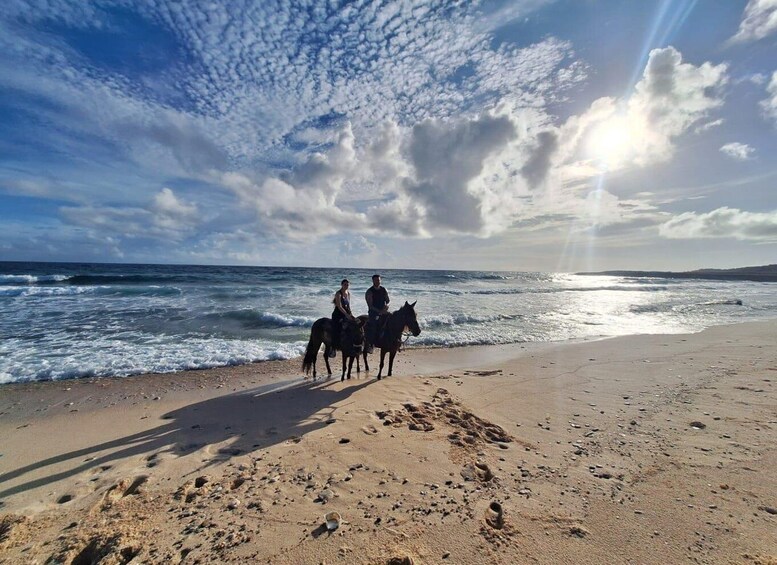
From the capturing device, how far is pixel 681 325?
16984 millimetres

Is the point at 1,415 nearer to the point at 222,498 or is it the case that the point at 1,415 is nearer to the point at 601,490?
the point at 222,498

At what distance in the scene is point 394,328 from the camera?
8.86 m

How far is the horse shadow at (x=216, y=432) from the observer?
448 centimetres

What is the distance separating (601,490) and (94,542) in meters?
5.16

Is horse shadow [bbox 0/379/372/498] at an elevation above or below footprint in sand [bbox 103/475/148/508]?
below

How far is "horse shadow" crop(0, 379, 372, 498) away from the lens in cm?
448

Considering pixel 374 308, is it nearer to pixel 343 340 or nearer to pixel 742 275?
pixel 343 340

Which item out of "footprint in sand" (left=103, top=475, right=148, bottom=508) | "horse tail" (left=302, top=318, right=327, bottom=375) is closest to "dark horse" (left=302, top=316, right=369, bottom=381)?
"horse tail" (left=302, top=318, right=327, bottom=375)

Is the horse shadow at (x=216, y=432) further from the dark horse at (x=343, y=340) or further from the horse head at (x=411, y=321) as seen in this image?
the horse head at (x=411, y=321)

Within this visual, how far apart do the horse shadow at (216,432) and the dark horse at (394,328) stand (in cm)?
177

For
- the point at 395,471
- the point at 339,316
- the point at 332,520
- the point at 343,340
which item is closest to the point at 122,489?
the point at 332,520

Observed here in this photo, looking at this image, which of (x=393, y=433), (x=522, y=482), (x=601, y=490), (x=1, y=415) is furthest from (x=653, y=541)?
(x=1, y=415)

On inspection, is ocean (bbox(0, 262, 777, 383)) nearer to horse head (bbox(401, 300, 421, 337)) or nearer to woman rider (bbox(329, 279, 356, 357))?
woman rider (bbox(329, 279, 356, 357))

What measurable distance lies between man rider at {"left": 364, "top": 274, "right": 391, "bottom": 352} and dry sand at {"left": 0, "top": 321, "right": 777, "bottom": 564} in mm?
1428
